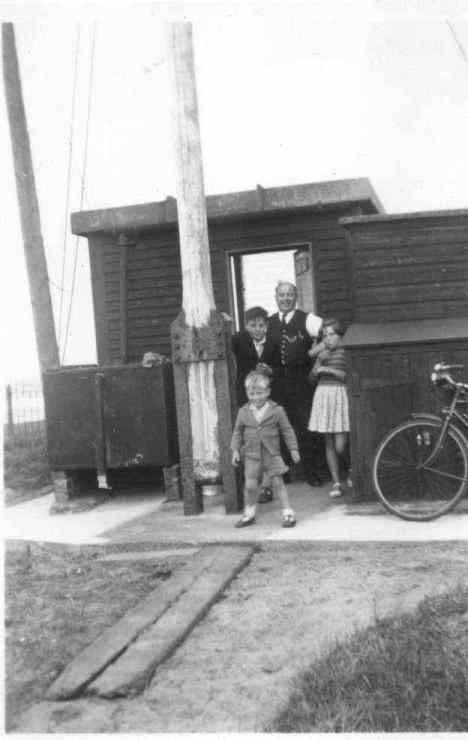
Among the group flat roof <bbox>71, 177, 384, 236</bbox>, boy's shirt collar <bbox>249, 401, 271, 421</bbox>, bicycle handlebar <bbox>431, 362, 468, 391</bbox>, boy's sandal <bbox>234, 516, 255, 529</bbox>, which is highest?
flat roof <bbox>71, 177, 384, 236</bbox>

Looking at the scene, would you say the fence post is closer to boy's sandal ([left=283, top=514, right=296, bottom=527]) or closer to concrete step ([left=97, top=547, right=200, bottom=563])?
concrete step ([left=97, top=547, right=200, bottom=563])

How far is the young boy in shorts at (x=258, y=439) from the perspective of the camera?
5.67 m

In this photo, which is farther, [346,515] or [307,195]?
[307,195]

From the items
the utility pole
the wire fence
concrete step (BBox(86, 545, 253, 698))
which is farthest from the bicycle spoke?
the wire fence

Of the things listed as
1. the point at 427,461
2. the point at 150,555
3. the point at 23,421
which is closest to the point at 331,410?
the point at 427,461

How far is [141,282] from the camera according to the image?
889cm

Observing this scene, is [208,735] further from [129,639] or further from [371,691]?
[129,639]

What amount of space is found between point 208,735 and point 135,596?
5.52 ft

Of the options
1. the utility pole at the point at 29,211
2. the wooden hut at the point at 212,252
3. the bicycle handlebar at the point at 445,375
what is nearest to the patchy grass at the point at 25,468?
the utility pole at the point at 29,211

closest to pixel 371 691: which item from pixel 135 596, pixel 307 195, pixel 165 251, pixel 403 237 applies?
pixel 135 596

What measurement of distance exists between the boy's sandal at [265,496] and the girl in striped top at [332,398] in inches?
20.3

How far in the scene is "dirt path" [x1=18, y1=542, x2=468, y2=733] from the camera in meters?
2.88

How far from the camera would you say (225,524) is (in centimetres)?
571

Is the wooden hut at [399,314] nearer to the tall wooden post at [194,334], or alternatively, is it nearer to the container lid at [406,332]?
the container lid at [406,332]
